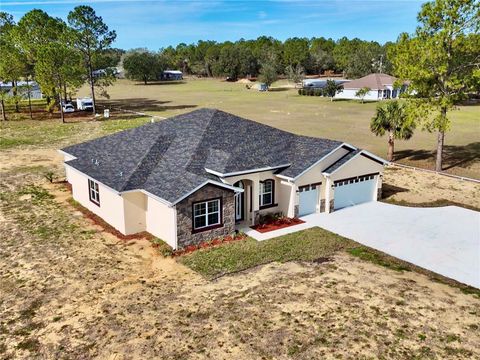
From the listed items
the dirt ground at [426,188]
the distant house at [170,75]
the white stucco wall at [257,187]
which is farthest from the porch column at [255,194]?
the distant house at [170,75]

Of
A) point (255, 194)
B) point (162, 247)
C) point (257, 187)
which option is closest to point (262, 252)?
point (255, 194)

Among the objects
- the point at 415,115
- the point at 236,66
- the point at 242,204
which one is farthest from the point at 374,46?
→ the point at 242,204

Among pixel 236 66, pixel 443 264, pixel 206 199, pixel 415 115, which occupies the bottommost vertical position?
pixel 443 264

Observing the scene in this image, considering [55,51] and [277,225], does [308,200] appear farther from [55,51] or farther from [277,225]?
[55,51]

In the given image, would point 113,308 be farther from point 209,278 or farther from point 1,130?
point 1,130

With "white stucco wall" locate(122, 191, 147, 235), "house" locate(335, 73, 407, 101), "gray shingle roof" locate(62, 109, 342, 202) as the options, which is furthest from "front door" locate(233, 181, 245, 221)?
"house" locate(335, 73, 407, 101)

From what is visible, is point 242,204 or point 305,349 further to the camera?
point 242,204
